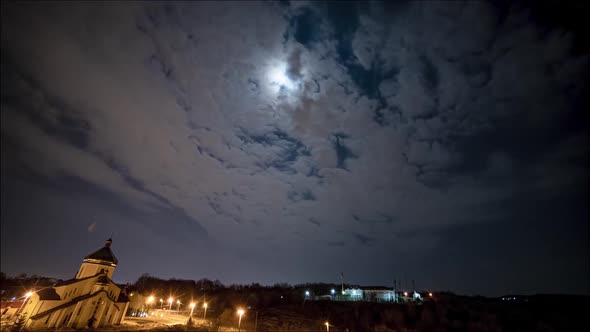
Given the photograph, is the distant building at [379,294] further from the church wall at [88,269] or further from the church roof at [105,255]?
the church wall at [88,269]

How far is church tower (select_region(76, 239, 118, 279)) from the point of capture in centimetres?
4647

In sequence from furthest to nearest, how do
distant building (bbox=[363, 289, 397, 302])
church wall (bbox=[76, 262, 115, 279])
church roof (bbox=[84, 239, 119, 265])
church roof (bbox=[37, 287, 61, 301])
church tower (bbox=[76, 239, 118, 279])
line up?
distant building (bbox=[363, 289, 397, 302]) → church roof (bbox=[84, 239, 119, 265]) → church tower (bbox=[76, 239, 118, 279]) → church wall (bbox=[76, 262, 115, 279]) → church roof (bbox=[37, 287, 61, 301])

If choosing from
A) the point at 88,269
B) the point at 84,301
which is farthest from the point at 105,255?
the point at 84,301

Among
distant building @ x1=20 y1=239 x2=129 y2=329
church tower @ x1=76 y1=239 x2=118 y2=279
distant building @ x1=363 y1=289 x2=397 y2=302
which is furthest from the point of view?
distant building @ x1=363 y1=289 x2=397 y2=302

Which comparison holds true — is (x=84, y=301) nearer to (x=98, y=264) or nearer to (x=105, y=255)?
(x=98, y=264)

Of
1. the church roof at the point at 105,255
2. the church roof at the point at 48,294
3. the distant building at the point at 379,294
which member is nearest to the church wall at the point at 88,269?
the church roof at the point at 105,255

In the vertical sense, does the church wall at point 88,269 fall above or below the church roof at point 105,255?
below

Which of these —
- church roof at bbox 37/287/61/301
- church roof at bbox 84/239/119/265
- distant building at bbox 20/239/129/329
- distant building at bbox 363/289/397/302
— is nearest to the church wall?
distant building at bbox 20/239/129/329

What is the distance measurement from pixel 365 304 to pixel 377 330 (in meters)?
19.0

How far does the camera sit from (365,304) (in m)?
77.2

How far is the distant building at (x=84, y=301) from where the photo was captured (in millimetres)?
36844

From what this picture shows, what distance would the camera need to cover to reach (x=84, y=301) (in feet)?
133

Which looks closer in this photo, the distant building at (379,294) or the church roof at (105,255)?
the church roof at (105,255)

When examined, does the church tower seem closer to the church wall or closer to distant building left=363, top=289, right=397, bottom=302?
the church wall
